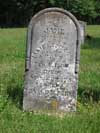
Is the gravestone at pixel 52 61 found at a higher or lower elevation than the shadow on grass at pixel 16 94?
higher

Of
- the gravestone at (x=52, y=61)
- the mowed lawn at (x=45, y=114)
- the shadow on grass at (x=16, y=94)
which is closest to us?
the mowed lawn at (x=45, y=114)

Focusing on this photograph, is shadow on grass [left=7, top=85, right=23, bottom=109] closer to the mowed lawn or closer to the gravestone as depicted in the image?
the mowed lawn

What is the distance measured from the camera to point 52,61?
8.54 m

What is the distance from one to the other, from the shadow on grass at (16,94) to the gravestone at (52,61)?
36 centimetres

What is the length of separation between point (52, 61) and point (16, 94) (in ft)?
4.06

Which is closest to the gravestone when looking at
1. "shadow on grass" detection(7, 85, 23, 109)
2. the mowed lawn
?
the mowed lawn

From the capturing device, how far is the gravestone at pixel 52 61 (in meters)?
8.47

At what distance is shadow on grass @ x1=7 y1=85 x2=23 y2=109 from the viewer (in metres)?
8.95

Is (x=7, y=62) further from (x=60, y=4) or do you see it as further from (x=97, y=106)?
(x=60, y=4)

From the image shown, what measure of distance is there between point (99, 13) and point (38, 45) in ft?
186

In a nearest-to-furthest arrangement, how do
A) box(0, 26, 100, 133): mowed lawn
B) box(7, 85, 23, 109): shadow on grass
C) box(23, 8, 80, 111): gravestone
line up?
box(0, 26, 100, 133): mowed lawn → box(23, 8, 80, 111): gravestone → box(7, 85, 23, 109): shadow on grass

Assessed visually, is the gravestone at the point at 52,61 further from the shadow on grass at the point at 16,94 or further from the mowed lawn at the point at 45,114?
the shadow on grass at the point at 16,94

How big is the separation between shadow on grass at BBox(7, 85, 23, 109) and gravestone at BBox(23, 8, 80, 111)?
1.17ft

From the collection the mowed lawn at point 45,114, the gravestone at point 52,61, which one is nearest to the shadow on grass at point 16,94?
the mowed lawn at point 45,114
